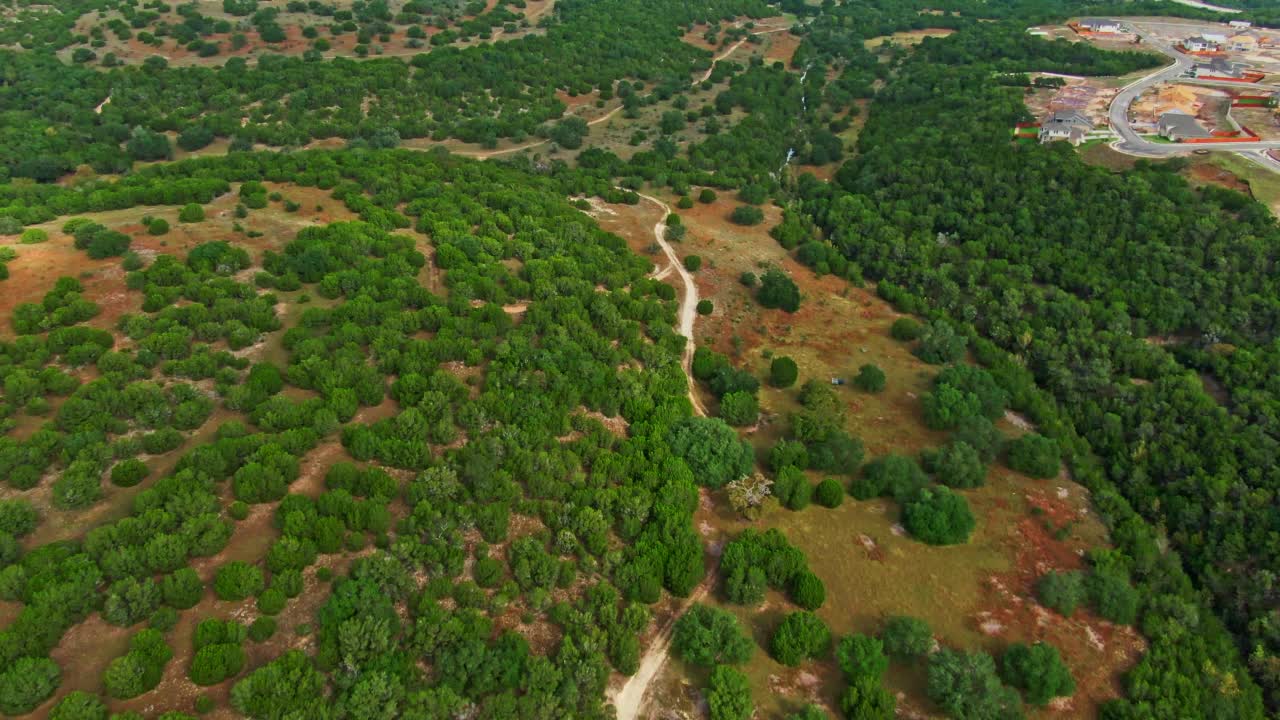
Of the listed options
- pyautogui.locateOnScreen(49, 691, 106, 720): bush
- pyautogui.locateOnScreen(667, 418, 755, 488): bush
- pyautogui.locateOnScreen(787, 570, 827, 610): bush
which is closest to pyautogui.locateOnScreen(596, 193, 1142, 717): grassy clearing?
pyautogui.locateOnScreen(787, 570, 827, 610): bush

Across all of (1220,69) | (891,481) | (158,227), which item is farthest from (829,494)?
(1220,69)

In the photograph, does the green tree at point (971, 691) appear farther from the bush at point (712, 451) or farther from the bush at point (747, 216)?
the bush at point (747, 216)

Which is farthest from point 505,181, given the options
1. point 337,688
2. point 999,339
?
point 337,688

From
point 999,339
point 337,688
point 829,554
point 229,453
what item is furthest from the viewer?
point 999,339

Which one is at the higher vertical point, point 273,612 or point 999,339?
point 273,612

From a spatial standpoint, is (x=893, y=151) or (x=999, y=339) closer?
(x=999, y=339)

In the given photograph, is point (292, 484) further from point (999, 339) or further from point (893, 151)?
point (893, 151)

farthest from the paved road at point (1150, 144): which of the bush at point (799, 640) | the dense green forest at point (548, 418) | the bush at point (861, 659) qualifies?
the bush at point (799, 640)
